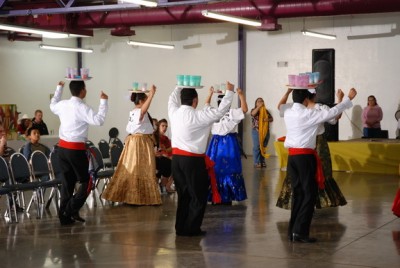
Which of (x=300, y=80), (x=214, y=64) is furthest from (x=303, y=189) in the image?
(x=214, y=64)

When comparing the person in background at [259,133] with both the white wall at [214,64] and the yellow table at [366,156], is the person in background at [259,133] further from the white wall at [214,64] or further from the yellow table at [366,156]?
the white wall at [214,64]

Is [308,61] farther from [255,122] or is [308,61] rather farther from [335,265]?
[335,265]

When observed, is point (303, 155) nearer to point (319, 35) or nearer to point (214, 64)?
point (319, 35)

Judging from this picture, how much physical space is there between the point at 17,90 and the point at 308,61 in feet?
24.2

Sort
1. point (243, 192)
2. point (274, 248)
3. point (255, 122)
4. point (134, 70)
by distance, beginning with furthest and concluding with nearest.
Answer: point (134, 70), point (255, 122), point (243, 192), point (274, 248)

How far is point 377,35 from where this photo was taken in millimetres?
16172

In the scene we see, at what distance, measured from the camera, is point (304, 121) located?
22.1 feet

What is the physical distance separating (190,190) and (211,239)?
52 centimetres

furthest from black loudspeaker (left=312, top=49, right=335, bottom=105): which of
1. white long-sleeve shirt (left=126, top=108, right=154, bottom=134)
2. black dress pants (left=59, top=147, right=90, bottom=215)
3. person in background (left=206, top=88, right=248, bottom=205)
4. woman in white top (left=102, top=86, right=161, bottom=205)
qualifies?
black dress pants (left=59, top=147, right=90, bottom=215)

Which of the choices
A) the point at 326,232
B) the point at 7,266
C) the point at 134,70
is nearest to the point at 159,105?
the point at 134,70

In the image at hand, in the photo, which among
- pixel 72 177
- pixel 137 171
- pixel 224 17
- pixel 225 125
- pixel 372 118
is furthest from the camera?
pixel 372 118

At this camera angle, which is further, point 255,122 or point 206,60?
point 206,60

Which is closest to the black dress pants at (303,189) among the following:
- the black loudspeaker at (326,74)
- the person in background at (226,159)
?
the person in background at (226,159)

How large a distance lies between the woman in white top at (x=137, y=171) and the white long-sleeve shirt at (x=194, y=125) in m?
2.19
